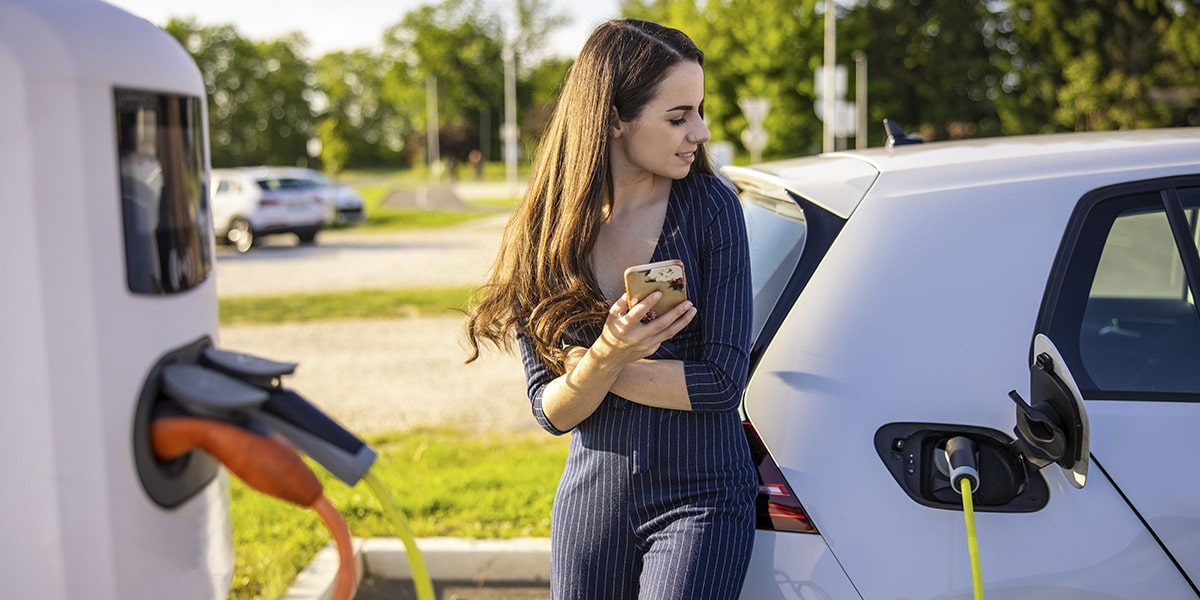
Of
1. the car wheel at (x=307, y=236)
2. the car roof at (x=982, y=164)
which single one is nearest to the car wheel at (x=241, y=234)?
the car wheel at (x=307, y=236)

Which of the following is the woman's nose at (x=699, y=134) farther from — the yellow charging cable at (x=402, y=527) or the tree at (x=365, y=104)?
the tree at (x=365, y=104)

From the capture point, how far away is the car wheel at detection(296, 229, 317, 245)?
22.4m

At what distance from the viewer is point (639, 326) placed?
1691 millimetres

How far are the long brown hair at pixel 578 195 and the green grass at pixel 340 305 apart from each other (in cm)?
858

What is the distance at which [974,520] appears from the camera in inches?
73.7

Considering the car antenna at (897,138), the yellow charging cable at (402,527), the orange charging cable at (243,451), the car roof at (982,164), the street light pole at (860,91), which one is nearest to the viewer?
the orange charging cable at (243,451)

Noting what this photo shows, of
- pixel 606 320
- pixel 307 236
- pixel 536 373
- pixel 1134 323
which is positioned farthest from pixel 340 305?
pixel 307 236

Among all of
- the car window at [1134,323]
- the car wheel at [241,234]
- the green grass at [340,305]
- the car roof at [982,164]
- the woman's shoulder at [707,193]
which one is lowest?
the green grass at [340,305]

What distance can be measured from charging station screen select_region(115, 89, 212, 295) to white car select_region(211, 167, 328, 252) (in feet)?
68.3

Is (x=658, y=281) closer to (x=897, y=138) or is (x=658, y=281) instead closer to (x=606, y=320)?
(x=606, y=320)

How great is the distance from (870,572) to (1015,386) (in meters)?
0.43

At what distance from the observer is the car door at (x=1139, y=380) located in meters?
1.88

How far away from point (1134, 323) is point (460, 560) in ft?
Answer: 7.44

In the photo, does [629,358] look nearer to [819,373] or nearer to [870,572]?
[819,373]
